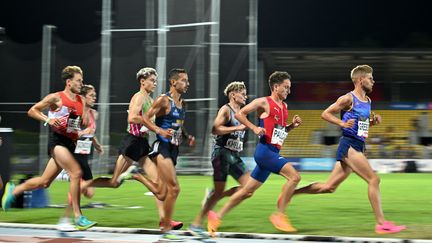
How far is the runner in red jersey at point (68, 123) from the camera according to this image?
8.77m

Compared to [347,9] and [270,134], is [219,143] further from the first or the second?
[347,9]

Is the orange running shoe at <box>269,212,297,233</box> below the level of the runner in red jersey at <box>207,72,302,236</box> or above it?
below

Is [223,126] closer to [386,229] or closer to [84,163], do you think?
[84,163]

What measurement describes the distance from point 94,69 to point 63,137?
15890 mm

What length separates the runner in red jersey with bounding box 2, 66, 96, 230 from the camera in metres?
8.77

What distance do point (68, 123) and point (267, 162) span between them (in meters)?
2.46

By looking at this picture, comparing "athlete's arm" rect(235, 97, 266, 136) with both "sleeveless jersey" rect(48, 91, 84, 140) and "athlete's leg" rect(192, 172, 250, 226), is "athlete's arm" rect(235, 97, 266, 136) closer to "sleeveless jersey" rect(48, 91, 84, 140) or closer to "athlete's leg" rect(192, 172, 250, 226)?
"athlete's leg" rect(192, 172, 250, 226)

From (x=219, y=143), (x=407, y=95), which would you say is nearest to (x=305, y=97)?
(x=407, y=95)

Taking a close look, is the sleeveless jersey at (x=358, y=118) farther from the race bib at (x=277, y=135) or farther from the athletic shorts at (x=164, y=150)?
the athletic shorts at (x=164, y=150)

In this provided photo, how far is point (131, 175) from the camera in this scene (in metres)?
10.6

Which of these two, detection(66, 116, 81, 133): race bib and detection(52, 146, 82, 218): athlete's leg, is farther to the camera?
detection(66, 116, 81, 133): race bib

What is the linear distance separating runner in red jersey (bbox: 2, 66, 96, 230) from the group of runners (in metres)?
0.01

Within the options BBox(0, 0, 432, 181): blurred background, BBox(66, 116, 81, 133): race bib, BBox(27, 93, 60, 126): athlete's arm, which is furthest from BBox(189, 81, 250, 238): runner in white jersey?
BBox(0, 0, 432, 181): blurred background

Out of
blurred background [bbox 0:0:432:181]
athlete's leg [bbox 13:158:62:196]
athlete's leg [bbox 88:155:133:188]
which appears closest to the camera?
athlete's leg [bbox 13:158:62:196]
